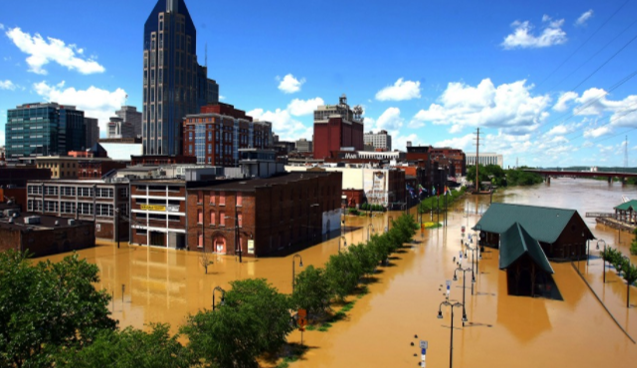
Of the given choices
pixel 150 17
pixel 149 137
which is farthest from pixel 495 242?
pixel 150 17

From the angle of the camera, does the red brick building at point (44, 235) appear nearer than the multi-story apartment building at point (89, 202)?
Yes

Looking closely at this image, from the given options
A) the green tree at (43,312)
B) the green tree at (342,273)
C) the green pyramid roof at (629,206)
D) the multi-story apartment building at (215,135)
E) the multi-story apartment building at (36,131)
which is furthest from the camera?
the multi-story apartment building at (36,131)

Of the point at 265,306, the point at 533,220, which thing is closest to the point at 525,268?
the point at 533,220

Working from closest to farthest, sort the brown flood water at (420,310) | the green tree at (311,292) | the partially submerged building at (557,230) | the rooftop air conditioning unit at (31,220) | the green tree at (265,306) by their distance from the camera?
the green tree at (265,306), the brown flood water at (420,310), the green tree at (311,292), the partially submerged building at (557,230), the rooftop air conditioning unit at (31,220)

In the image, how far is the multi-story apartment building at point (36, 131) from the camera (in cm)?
19088

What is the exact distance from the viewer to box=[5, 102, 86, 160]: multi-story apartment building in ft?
626

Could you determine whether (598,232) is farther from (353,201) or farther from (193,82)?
(193,82)

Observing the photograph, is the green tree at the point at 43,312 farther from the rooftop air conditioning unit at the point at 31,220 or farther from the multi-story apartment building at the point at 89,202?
the multi-story apartment building at the point at 89,202

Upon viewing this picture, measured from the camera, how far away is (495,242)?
6297 centimetres

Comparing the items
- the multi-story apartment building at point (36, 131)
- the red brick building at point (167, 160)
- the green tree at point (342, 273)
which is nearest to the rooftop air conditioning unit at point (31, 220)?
the green tree at point (342, 273)

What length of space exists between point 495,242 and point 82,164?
112876 millimetres

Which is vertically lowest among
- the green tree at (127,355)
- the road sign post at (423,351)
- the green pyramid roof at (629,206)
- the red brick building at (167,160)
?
the road sign post at (423,351)

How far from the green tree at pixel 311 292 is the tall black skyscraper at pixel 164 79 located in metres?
146

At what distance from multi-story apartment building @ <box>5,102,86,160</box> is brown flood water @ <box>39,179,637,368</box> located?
6248 inches
